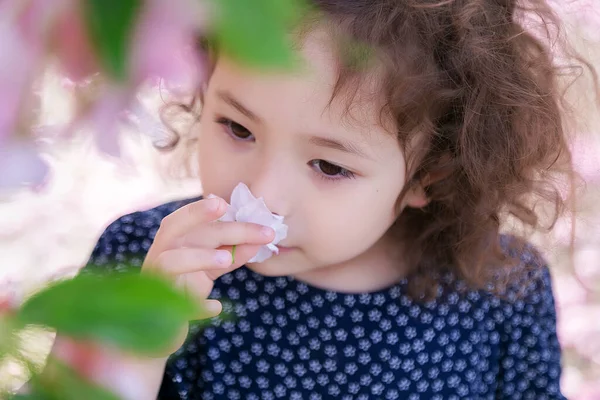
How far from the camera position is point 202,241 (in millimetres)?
949

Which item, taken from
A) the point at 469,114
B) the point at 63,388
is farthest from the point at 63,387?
the point at 469,114

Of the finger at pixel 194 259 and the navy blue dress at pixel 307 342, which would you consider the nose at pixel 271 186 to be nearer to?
the finger at pixel 194 259

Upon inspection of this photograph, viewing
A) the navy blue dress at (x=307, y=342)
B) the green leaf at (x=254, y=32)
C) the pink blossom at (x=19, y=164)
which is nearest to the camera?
the green leaf at (x=254, y=32)

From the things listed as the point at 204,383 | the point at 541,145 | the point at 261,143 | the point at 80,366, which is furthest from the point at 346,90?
the point at 80,366

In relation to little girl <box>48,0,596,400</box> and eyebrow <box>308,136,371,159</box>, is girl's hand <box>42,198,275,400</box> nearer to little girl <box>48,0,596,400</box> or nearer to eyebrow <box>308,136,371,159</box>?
little girl <box>48,0,596,400</box>

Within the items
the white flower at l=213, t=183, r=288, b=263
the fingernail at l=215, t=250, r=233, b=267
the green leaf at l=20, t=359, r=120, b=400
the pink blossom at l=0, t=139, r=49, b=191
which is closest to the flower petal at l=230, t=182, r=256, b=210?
the white flower at l=213, t=183, r=288, b=263

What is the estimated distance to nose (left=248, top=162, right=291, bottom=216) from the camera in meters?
0.94

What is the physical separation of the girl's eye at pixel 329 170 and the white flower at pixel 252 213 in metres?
0.08

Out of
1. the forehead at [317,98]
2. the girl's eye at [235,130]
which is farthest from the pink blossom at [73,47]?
the girl's eye at [235,130]

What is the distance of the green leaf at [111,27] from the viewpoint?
25cm

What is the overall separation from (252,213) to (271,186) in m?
0.04

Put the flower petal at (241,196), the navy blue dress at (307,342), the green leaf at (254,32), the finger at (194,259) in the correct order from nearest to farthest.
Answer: the green leaf at (254,32), the finger at (194,259), the flower petal at (241,196), the navy blue dress at (307,342)

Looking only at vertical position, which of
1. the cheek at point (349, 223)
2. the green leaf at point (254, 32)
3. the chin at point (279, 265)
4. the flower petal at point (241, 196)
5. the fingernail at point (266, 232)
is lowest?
the chin at point (279, 265)

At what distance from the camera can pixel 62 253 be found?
96.9 inches
